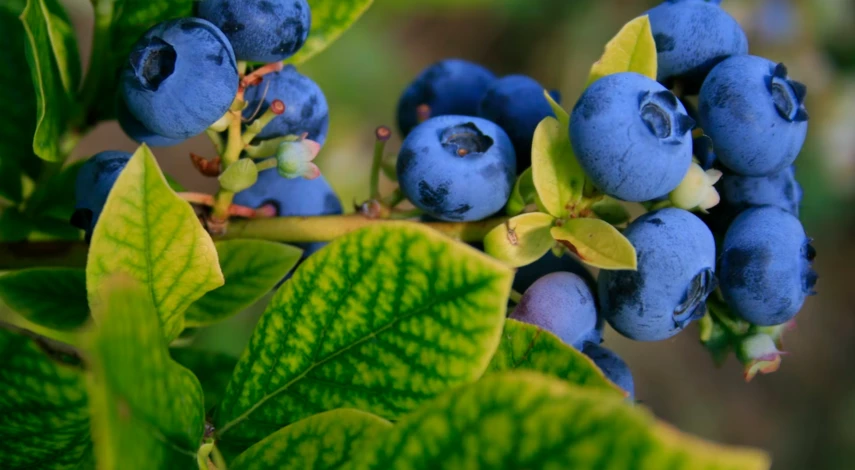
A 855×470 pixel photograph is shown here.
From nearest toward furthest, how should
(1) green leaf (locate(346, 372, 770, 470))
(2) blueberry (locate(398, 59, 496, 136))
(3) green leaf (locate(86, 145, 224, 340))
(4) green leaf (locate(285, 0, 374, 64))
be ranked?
(1) green leaf (locate(346, 372, 770, 470)) < (3) green leaf (locate(86, 145, 224, 340)) < (4) green leaf (locate(285, 0, 374, 64)) < (2) blueberry (locate(398, 59, 496, 136))

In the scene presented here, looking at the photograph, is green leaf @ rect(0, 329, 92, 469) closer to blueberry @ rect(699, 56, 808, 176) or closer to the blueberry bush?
the blueberry bush

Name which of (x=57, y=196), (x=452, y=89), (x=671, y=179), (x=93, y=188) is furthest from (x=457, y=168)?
(x=57, y=196)

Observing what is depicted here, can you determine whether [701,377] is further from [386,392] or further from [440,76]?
[386,392]

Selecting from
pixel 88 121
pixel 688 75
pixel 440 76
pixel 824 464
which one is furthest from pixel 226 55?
pixel 824 464

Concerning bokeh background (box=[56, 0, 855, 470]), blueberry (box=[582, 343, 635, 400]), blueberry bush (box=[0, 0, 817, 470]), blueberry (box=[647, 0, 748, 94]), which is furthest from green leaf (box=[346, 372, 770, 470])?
bokeh background (box=[56, 0, 855, 470])

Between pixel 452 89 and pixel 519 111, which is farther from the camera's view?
pixel 452 89

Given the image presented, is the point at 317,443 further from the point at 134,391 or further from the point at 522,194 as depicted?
the point at 522,194
